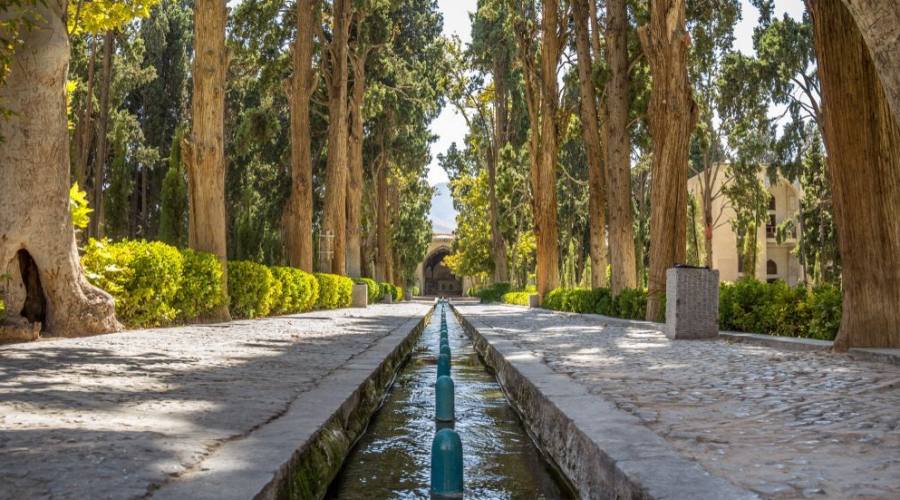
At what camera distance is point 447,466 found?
2840mm

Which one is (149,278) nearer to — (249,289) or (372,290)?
(249,289)

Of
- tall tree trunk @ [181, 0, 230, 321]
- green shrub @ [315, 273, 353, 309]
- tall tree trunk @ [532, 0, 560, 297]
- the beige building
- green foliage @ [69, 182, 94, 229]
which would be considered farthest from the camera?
the beige building

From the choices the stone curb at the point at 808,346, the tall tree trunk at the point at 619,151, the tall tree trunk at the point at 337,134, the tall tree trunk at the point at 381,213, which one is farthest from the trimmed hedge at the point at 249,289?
the tall tree trunk at the point at 381,213

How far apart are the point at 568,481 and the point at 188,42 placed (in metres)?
34.5

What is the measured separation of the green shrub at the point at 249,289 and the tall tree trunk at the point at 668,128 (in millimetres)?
7523

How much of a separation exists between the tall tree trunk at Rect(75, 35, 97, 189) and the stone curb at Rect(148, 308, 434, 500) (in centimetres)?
2189

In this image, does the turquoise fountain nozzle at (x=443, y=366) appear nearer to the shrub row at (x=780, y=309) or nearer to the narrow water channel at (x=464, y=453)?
the narrow water channel at (x=464, y=453)

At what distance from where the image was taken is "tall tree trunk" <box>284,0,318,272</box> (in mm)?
20734

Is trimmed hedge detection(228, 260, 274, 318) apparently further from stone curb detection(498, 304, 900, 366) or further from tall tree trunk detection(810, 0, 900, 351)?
tall tree trunk detection(810, 0, 900, 351)

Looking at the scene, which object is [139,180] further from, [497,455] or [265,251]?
[497,455]

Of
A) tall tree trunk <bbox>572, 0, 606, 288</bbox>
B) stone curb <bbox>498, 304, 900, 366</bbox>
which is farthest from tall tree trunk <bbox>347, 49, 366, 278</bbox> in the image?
stone curb <bbox>498, 304, 900, 366</bbox>

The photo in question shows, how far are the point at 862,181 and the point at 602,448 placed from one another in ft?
18.9

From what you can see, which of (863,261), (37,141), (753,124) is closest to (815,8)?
(863,261)

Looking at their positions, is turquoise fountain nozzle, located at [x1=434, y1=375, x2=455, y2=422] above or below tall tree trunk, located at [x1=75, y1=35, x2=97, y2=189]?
below
